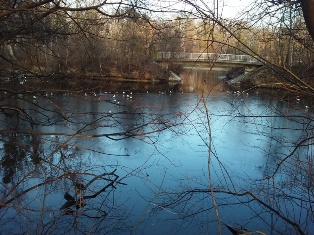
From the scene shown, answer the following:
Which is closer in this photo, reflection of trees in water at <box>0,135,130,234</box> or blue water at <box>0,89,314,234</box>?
reflection of trees in water at <box>0,135,130,234</box>

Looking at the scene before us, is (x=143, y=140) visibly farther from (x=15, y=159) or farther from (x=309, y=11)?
(x=15, y=159)

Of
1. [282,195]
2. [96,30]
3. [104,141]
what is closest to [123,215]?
[282,195]

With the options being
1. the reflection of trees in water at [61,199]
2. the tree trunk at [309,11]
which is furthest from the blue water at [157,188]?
the tree trunk at [309,11]

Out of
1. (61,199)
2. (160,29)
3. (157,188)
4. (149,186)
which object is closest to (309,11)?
(160,29)

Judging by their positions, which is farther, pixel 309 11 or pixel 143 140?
pixel 143 140

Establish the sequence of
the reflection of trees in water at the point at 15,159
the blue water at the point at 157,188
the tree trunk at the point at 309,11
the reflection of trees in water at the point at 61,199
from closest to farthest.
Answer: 1. the tree trunk at the point at 309,11
2. the reflection of trees in water at the point at 61,199
3. the blue water at the point at 157,188
4. the reflection of trees in water at the point at 15,159

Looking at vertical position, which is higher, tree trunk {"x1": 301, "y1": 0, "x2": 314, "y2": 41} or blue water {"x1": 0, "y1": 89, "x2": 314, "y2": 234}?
tree trunk {"x1": 301, "y1": 0, "x2": 314, "y2": 41}

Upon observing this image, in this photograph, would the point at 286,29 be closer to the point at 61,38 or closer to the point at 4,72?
the point at 61,38

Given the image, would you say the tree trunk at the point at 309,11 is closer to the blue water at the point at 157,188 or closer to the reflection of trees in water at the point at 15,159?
the blue water at the point at 157,188

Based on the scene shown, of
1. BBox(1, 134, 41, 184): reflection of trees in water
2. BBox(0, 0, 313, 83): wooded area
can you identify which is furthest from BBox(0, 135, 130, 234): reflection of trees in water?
BBox(0, 0, 313, 83): wooded area

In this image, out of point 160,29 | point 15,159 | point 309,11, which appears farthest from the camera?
point 15,159

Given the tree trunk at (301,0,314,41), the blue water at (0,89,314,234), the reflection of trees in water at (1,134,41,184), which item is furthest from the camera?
the reflection of trees in water at (1,134,41,184)

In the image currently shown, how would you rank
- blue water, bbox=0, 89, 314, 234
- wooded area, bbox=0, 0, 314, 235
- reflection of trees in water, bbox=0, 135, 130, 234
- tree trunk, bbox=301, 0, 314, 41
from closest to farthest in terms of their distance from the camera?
tree trunk, bbox=301, 0, 314, 41 → wooded area, bbox=0, 0, 314, 235 → reflection of trees in water, bbox=0, 135, 130, 234 → blue water, bbox=0, 89, 314, 234

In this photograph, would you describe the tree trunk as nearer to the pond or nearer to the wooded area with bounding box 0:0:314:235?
the wooded area with bounding box 0:0:314:235
